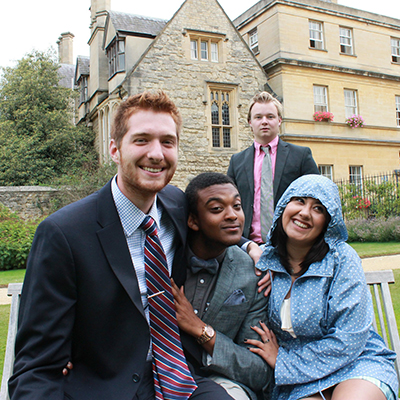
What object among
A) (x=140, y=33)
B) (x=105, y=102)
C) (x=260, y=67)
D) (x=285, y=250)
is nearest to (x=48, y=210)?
(x=105, y=102)

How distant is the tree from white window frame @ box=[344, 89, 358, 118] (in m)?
13.3

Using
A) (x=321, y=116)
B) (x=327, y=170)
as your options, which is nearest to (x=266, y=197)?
(x=321, y=116)

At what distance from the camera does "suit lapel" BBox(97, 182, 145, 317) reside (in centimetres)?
197

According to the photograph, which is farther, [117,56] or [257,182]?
[117,56]

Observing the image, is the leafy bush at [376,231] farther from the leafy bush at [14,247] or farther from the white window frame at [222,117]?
the leafy bush at [14,247]

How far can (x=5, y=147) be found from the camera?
18.1m

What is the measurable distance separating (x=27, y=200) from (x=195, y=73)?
8.96 metres

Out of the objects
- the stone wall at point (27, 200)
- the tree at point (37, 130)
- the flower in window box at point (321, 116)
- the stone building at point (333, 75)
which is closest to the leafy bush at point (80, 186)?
the stone wall at point (27, 200)

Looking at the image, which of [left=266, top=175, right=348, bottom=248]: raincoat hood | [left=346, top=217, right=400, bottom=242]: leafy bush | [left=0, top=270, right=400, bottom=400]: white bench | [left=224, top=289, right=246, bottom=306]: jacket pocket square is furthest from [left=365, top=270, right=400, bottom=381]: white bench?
[left=346, top=217, right=400, bottom=242]: leafy bush

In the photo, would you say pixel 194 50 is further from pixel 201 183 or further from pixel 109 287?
pixel 109 287

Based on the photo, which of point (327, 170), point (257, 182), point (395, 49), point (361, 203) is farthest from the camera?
point (395, 49)

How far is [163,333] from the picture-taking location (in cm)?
210

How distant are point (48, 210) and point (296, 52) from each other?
13.8 metres

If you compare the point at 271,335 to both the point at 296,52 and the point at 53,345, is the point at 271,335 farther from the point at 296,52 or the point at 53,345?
the point at 296,52
